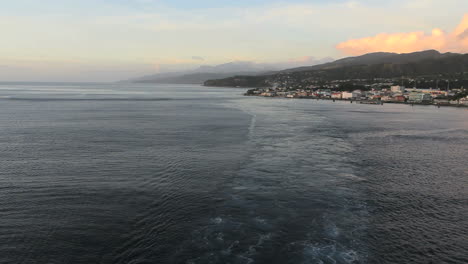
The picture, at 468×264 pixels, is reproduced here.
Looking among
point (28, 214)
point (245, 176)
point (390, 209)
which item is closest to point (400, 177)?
point (390, 209)

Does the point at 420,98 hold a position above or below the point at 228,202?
below

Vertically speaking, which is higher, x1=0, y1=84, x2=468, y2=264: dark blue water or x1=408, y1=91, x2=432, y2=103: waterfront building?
x1=0, y1=84, x2=468, y2=264: dark blue water

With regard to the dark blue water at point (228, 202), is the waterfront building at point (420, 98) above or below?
below

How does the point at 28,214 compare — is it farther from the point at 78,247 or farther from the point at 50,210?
the point at 78,247

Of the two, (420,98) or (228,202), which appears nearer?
(228,202)

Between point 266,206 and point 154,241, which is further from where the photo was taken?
point 266,206

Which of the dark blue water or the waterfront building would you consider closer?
the dark blue water

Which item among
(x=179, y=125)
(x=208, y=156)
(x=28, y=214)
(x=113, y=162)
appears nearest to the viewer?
(x=28, y=214)

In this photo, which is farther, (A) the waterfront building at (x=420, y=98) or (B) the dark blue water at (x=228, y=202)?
(A) the waterfront building at (x=420, y=98)

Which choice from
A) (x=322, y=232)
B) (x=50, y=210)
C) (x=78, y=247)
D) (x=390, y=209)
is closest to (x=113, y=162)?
(x=50, y=210)

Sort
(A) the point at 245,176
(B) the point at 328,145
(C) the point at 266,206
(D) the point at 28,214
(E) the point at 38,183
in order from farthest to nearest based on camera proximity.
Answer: (B) the point at 328,145
(A) the point at 245,176
(E) the point at 38,183
(C) the point at 266,206
(D) the point at 28,214
